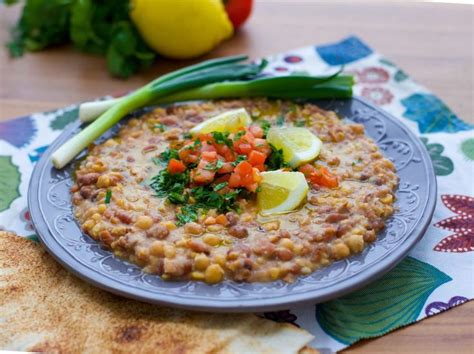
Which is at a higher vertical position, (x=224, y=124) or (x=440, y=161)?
(x=224, y=124)

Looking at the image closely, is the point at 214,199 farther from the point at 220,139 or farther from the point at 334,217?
the point at 334,217

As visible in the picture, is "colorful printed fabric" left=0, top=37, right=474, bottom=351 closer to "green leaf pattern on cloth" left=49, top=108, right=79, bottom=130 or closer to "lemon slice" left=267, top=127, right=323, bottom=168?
"green leaf pattern on cloth" left=49, top=108, right=79, bottom=130

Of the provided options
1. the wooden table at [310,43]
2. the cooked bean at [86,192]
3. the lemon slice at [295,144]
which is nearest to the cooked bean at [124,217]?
the cooked bean at [86,192]

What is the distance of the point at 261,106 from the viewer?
452 centimetres

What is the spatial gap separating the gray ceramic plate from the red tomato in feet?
7.22

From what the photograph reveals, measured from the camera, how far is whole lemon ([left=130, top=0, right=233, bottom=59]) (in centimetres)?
524

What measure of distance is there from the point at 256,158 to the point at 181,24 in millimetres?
1956

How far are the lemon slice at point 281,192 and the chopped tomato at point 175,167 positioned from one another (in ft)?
1.52

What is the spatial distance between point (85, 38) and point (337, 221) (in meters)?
3.08

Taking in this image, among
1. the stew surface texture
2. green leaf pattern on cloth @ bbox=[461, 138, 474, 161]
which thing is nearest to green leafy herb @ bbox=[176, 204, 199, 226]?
the stew surface texture

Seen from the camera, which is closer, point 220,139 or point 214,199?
point 214,199

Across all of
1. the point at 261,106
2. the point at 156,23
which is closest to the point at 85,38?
the point at 156,23

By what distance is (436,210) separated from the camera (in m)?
3.98

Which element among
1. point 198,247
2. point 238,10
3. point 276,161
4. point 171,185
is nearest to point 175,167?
point 171,185
